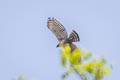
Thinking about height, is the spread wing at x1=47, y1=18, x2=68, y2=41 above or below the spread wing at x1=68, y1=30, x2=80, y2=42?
above

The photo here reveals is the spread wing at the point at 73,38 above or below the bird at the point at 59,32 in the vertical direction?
below

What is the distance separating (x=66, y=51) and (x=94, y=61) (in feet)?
0.86

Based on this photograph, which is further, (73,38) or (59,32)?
(73,38)

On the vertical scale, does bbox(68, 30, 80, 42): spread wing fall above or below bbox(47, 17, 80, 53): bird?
below

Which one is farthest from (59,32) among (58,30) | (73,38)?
(73,38)

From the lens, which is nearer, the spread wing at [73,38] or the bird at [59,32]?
the bird at [59,32]

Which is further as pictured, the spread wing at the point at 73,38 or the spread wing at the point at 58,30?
the spread wing at the point at 73,38

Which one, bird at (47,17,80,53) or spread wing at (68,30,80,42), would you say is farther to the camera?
spread wing at (68,30,80,42)

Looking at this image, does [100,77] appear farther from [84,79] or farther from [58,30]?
[58,30]

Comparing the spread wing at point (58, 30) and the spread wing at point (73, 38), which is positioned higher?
the spread wing at point (58, 30)

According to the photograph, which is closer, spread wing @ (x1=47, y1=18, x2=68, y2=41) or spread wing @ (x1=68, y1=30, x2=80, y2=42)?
spread wing @ (x1=47, y1=18, x2=68, y2=41)

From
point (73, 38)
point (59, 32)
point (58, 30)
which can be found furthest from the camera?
point (73, 38)

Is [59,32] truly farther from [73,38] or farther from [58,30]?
[73,38]

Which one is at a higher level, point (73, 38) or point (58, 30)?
point (58, 30)
